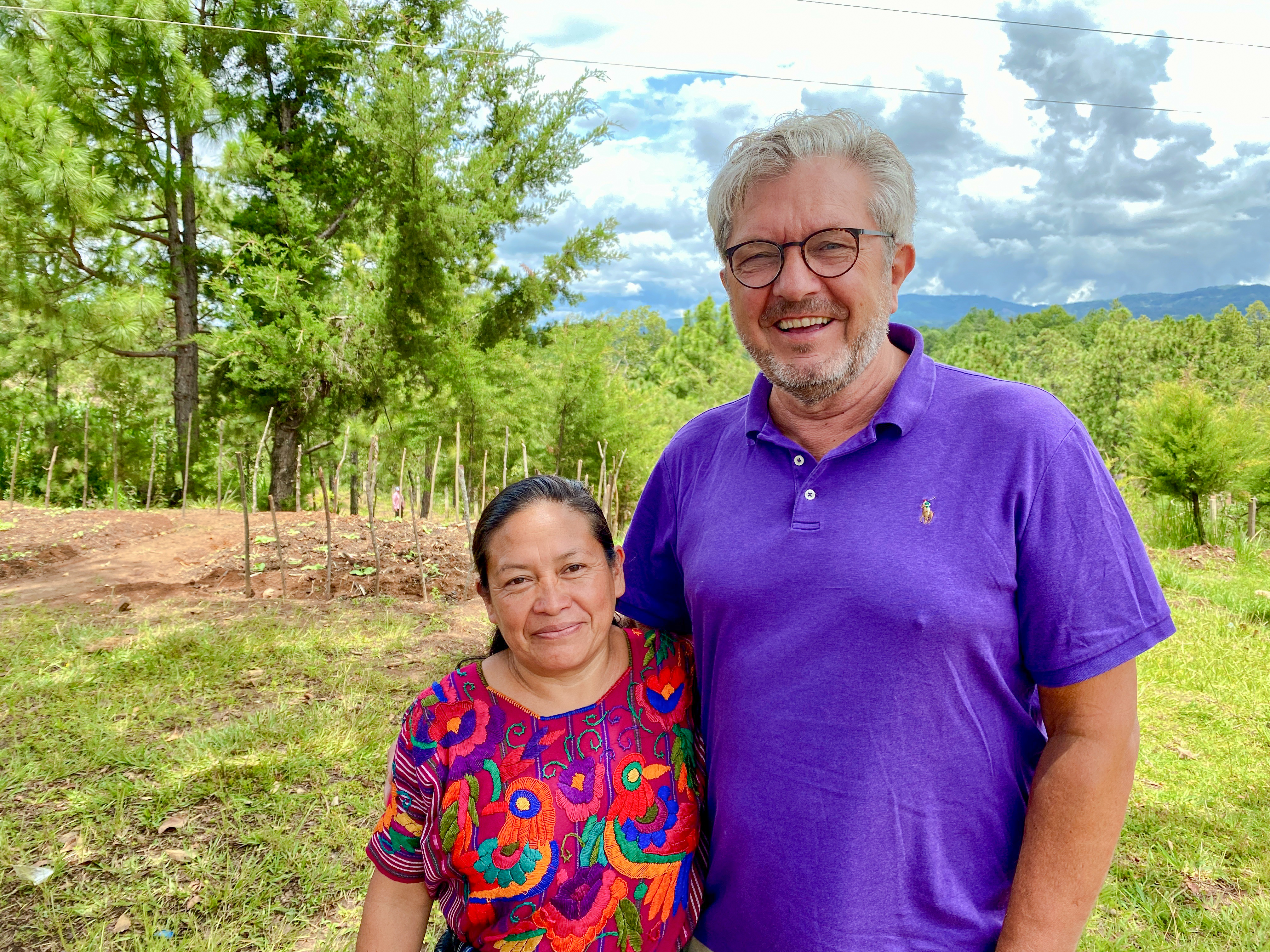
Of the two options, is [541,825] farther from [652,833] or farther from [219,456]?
[219,456]

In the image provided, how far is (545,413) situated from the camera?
623 inches

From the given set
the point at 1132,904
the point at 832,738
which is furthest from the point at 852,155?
the point at 1132,904

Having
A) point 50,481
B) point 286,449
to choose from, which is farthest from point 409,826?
point 286,449

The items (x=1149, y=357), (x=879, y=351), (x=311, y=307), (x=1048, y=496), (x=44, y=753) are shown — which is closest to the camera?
(x=1048, y=496)

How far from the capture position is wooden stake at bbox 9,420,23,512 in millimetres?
10117

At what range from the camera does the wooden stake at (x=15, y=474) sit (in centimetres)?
1012

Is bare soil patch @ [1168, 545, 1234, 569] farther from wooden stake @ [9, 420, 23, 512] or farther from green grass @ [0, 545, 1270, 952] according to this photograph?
wooden stake @ [9, 420, 23, 512]

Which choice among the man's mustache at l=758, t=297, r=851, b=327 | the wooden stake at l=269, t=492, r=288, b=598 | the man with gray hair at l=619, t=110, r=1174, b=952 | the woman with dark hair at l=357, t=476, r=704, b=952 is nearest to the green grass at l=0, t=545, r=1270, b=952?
the wooden stake at l=269, t=492, r=288, b=598

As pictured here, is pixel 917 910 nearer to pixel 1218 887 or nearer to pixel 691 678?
pixel 691 678

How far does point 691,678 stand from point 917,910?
562mm

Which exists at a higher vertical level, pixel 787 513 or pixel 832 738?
pixel 787 513

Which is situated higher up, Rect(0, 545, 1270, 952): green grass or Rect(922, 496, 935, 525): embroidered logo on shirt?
Rect(922, 496, 935, 525): embroidered logo on shirt

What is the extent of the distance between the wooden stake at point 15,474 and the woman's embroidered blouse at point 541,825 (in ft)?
35.0

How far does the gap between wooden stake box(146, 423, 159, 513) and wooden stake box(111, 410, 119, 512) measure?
0.38m
